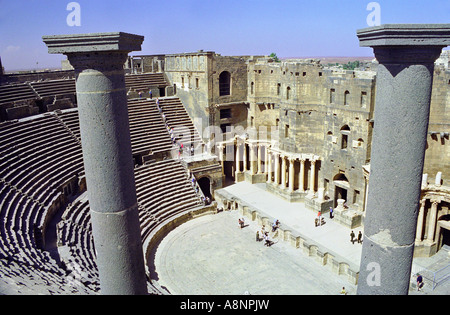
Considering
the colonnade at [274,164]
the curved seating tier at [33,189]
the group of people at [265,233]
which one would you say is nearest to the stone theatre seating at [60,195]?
the curved seating tier at [33,189]

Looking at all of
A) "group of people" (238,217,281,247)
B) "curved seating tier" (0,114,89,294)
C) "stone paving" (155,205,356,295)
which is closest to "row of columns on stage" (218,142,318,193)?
"group of people" (238,217,281,247)

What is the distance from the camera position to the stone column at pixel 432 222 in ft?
56.7

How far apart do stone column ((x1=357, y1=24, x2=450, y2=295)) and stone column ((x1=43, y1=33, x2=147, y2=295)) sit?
3.58 m

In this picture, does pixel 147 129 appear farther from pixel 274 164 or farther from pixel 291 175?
pixel 291 175

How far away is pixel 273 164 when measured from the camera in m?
27.5

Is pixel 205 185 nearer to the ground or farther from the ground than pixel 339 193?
nearer to the ground

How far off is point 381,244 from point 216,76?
73.3 ft

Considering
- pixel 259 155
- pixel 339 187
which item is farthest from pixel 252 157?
pixel 339 187

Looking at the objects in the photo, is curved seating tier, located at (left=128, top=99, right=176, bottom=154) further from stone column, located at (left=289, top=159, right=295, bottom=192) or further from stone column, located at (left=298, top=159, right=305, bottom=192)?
stone column, located at (left=298, top=159, right=305, bottom=192)

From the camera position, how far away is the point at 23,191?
16.0 metres

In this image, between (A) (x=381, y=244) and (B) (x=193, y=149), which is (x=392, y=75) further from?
(B) (x=193, y=149)

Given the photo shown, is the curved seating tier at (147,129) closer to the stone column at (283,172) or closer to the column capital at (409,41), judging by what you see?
the stone column at (283,172)

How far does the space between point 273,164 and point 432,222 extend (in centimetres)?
1197
